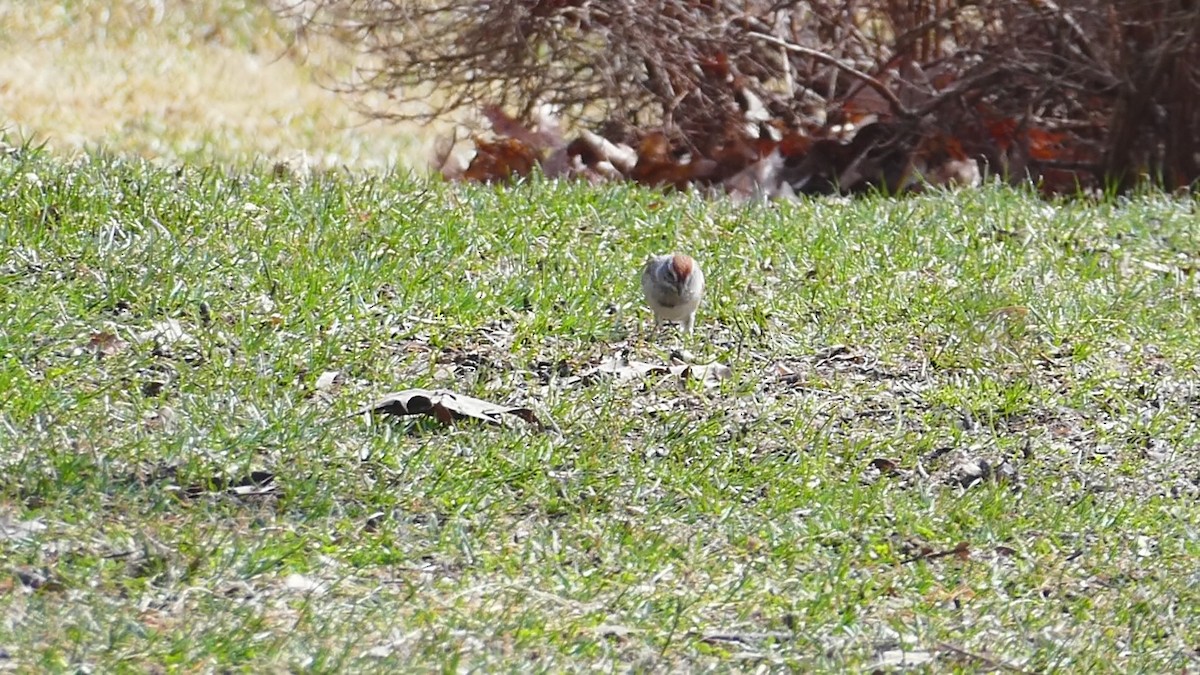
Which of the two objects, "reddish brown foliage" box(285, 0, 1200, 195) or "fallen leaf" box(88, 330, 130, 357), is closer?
"fallen leaf" box(88, 330, 130, 357)

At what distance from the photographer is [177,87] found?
1434cm

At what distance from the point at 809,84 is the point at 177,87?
21.0ft

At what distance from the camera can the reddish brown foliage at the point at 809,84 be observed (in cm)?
906

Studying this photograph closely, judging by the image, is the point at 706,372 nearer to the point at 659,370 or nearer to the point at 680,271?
the point at 659,370

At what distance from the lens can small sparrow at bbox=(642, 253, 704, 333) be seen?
5.86 metres

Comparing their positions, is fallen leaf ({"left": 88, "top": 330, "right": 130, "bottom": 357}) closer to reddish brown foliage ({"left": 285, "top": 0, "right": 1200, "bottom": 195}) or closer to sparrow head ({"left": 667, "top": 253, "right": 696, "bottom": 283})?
sparrow head ({"left": 667, "top": 253, "right": 696, "bottom": 283})

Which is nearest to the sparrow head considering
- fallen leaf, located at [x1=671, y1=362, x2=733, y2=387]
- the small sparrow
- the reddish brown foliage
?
the small sparrow

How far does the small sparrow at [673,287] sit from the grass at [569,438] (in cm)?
16

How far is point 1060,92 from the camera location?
32.9 feet

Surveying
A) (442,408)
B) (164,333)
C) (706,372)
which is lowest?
(706,372)

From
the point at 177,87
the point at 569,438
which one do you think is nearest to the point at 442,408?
the point at 569,438

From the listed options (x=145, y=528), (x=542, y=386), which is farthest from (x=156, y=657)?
(x=542, y=386)

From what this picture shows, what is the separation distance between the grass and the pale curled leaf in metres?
0.11

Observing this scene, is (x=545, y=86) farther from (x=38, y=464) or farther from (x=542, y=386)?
(x=38, y=464)
